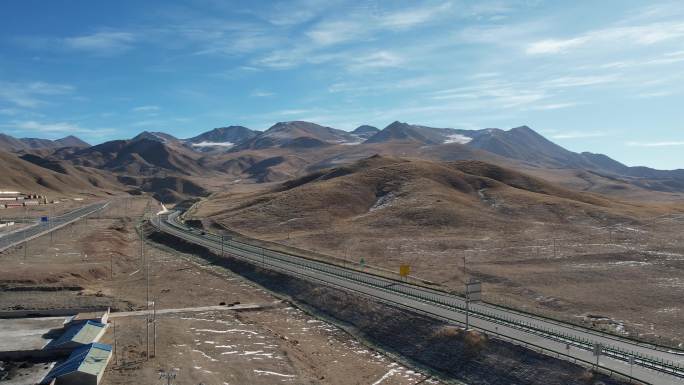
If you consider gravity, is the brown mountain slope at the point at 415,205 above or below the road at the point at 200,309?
above

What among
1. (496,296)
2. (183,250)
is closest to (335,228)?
(183,250)

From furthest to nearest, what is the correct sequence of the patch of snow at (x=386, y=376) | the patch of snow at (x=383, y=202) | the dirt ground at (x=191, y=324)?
the patch of snow at (x=383, y=202) → the dirt ground at (x=191, y=324) → the patch of snow at (x=386, y=376)

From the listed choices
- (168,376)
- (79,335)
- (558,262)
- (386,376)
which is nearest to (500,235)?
(558,262)

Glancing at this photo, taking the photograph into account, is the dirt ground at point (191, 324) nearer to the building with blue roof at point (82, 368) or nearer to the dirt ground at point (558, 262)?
the building with blue roof at point (82, 368)

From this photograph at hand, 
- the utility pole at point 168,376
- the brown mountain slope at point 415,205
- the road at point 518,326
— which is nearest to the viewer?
the utility pole at point 168,376

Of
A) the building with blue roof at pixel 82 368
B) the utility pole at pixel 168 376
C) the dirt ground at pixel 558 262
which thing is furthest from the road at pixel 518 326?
the building with blue roof at pixel 82 368

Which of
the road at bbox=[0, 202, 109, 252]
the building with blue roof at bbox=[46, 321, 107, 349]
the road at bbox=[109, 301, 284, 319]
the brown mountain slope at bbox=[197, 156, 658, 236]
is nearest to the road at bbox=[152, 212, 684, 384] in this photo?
the road at bbox=[109, 301, 284, 319]
